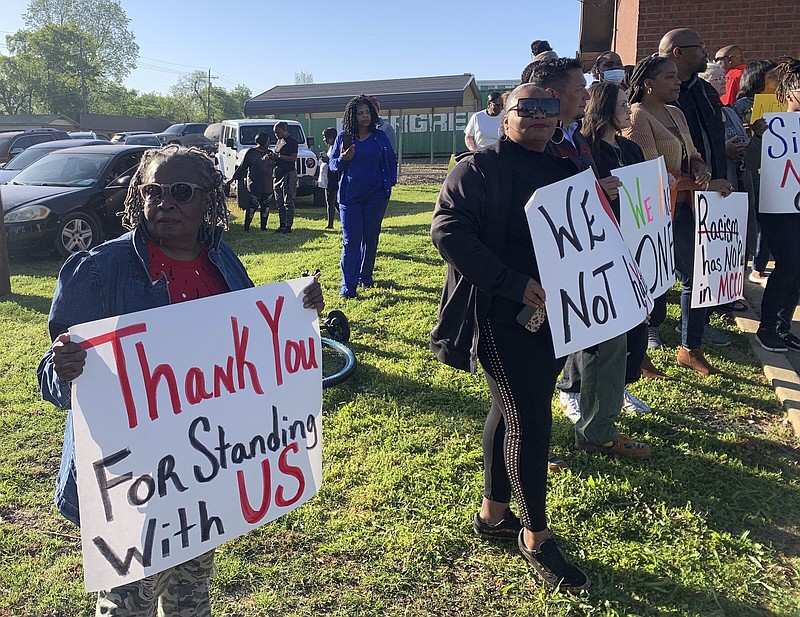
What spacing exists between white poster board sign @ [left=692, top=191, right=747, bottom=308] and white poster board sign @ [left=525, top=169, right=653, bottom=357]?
1773 millimetres

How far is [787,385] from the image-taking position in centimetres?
439

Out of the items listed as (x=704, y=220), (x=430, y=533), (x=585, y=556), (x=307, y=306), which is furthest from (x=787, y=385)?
(x=307, y=306)

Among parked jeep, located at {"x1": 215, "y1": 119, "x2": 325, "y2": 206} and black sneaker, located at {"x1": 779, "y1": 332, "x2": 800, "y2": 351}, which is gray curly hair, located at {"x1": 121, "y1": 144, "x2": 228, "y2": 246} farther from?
parked jeep, located at {"x1": 215, "y1": 119, "x2": 325, "y2": 206}

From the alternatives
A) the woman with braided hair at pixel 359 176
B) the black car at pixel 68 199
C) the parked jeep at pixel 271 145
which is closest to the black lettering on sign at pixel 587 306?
the woman with braided hair at pixel 359 176

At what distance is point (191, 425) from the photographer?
6.14ft

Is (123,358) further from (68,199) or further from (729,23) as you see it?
(729,23)

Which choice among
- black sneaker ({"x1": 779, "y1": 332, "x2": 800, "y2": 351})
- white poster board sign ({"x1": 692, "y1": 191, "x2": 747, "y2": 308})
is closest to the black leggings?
white poster board sign ({"x1": 692, "y1": 191, "x2": 747, "y2": 308})

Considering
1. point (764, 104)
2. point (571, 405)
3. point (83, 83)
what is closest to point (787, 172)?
point (764, 104)

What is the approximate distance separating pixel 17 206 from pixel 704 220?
9.01 meters

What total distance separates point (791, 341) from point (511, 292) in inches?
152

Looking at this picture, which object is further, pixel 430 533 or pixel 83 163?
pixel 83 163

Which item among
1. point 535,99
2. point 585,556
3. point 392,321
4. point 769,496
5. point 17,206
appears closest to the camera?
point 535,99

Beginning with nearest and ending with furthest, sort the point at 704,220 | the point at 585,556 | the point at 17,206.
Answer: the point at 585,556, the point at 704,220, the point at 17,206

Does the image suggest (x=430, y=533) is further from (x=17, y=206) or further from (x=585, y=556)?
(x=17, y=206)
